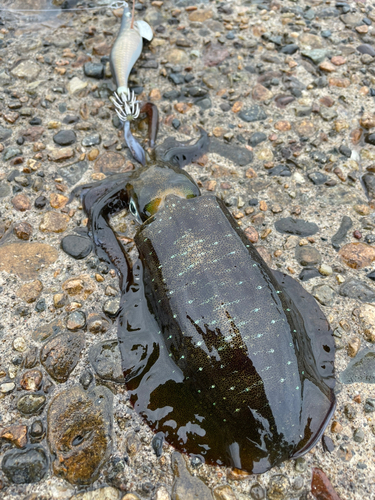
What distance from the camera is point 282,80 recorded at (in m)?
5.88

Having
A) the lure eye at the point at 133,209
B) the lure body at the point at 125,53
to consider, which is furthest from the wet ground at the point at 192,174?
the lure body at the point at 125,53

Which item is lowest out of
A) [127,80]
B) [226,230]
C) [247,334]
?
[247,334]

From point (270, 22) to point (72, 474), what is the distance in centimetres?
663

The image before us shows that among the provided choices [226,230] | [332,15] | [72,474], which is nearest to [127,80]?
[226,230]

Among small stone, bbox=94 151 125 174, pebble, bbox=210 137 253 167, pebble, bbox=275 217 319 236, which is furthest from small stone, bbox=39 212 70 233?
pebble, bbox=275 217 319 236

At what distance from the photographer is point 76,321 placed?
13.3ft

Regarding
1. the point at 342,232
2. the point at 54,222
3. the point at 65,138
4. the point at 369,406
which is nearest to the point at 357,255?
the point at 342,232

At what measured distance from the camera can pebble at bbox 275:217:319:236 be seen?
467cm

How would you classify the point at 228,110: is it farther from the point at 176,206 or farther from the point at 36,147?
the point at 36,147

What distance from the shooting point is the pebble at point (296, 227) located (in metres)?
4.67

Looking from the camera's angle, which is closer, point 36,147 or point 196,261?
point 196,261

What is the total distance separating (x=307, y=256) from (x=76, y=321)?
250 cm

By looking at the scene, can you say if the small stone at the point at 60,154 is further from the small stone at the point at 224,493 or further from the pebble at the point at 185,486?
the small stone at the point at 224,493

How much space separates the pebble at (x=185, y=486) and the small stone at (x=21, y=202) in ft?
10.5
